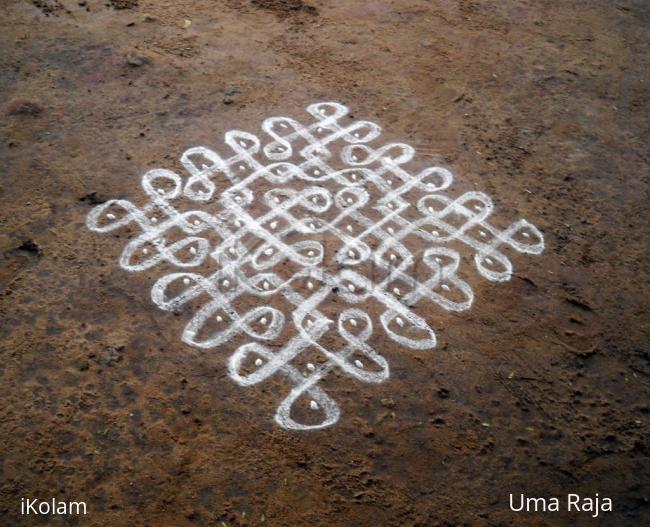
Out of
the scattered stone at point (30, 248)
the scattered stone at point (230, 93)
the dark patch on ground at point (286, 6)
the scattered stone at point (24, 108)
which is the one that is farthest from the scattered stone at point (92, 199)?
the dark patch on ground at point (286, 6)

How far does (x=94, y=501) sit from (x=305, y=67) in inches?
147

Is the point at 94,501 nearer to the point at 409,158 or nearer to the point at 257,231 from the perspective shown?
the point at 257,231

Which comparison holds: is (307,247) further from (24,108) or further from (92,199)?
(24,108)

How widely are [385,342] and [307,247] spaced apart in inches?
32.2

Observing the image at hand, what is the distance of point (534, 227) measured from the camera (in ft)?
13.3

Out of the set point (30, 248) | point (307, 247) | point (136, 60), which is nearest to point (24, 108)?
point (136, 60)

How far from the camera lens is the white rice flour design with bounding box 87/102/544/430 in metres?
3.34

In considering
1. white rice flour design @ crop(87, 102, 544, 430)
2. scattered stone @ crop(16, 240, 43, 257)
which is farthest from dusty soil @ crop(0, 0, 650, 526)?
white rice flour design @ crop(87, 102, 544, 430)

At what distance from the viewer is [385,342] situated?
3398mm

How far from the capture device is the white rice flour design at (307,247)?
10.9ft

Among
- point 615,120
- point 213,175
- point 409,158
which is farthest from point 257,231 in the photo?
point 615,120

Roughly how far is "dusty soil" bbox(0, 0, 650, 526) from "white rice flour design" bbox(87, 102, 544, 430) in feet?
0.38

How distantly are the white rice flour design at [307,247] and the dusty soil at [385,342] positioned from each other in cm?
12

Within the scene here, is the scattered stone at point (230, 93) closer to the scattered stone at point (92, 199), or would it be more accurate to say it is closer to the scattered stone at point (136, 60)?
the scattered stone at point (136, 60)
